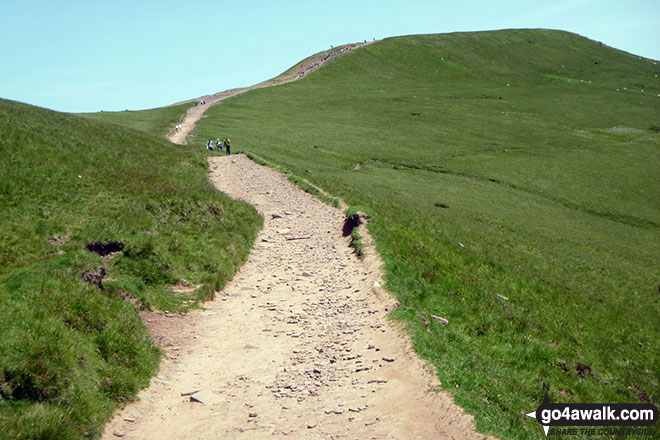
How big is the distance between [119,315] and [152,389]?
→ 2.74 meters

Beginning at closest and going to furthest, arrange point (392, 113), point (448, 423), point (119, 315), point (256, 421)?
point (448, 423) → point (256, 421) → point (119, 315) → point (392, 113)

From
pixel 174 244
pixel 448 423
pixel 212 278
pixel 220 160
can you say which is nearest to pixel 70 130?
pixel 220 160

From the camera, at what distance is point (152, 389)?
12.2m

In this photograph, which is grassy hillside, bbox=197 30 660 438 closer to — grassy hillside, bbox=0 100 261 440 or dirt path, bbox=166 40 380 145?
dirt path, bbox=166 40 380 145

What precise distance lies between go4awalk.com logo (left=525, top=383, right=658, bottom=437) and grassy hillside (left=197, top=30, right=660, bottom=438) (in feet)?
1.94

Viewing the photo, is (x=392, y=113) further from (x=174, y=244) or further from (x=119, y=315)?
(x=119, y=315)

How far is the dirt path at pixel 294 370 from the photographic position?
1040cm

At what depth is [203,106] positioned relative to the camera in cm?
10631

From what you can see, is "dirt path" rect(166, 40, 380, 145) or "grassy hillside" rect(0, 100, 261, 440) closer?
"grassy hillside" rect(0, 100, 261, 440)

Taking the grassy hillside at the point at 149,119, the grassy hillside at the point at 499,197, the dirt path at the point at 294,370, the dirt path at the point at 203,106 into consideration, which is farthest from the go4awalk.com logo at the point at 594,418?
the grassy hillside at the point at 149,119

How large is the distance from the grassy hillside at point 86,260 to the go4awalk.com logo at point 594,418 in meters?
10.6

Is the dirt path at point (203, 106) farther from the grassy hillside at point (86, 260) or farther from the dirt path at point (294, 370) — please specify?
the dirt path at point (294, 370)

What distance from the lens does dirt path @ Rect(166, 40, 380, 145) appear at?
67.4 m

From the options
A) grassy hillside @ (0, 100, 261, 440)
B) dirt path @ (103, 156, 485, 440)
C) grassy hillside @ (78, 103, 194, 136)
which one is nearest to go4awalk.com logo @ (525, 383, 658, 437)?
dirt path @ (103, 156, 485, 440)
